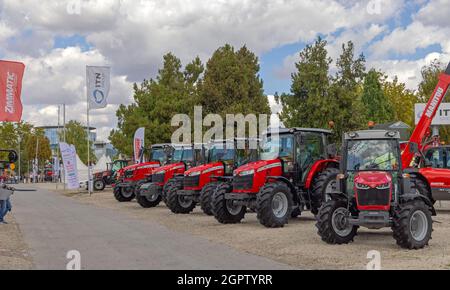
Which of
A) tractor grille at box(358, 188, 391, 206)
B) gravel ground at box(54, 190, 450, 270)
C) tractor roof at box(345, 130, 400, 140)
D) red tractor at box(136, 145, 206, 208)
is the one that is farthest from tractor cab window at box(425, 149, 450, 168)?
tractor grille at box(358, 188, 391, 206)

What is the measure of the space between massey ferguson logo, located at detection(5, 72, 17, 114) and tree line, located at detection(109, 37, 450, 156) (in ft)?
53.2

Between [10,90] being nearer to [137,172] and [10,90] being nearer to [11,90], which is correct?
[11,90]

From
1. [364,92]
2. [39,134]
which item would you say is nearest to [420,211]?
[364,92]

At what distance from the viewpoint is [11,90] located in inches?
623

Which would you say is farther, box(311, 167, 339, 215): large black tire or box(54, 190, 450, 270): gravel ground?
box(311, 167, 339, 215): large black tire

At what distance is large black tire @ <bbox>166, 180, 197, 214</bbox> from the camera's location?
20.6 meters

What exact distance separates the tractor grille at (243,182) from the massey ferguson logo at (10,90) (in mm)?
5909

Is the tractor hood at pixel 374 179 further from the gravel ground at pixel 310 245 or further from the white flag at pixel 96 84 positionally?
the white flag at pixel 96 84

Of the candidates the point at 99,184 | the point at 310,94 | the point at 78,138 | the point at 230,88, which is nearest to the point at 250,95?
the point at 230,88

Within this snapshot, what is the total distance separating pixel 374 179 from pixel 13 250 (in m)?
7.10

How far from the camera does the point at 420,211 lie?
1175cm

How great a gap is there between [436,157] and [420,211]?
7.99 m

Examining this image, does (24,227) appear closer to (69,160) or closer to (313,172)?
(313,172)

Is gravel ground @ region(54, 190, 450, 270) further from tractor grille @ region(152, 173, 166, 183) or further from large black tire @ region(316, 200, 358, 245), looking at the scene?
tractor grille @ region(152, 173, 166, 183)
